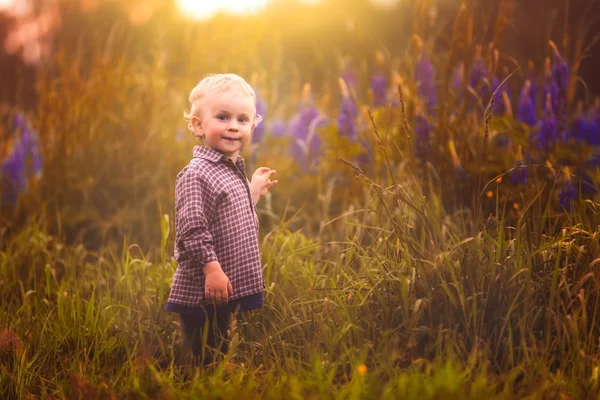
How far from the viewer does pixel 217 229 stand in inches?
98.4

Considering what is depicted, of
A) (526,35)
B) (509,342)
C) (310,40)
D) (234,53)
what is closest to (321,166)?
(234,53)

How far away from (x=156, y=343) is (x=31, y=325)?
0.56 m

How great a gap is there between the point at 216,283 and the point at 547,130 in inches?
74.7

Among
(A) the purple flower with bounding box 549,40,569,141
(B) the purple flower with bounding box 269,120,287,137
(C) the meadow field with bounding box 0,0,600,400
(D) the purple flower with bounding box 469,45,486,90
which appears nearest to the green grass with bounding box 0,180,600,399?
(C) the meadow field with bounding box 0,0,600,400

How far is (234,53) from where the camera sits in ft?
17.7

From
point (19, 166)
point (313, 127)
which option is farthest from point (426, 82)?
point (19, 166)

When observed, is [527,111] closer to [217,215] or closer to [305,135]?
[305,135]

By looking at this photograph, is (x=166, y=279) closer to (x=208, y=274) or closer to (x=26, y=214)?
(x=208, y=274)

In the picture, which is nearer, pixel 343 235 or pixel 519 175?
pixel 519 175

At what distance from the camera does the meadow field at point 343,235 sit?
2299 millimetres

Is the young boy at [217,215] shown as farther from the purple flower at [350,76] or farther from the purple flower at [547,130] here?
the purple flower at [350,76]

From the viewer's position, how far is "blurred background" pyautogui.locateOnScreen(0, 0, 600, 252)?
3531mm

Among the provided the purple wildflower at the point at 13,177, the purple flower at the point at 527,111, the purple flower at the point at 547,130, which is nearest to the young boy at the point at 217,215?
the purple flower at the point at 547,130

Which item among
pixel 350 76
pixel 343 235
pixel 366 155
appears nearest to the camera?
pixel 343 235
